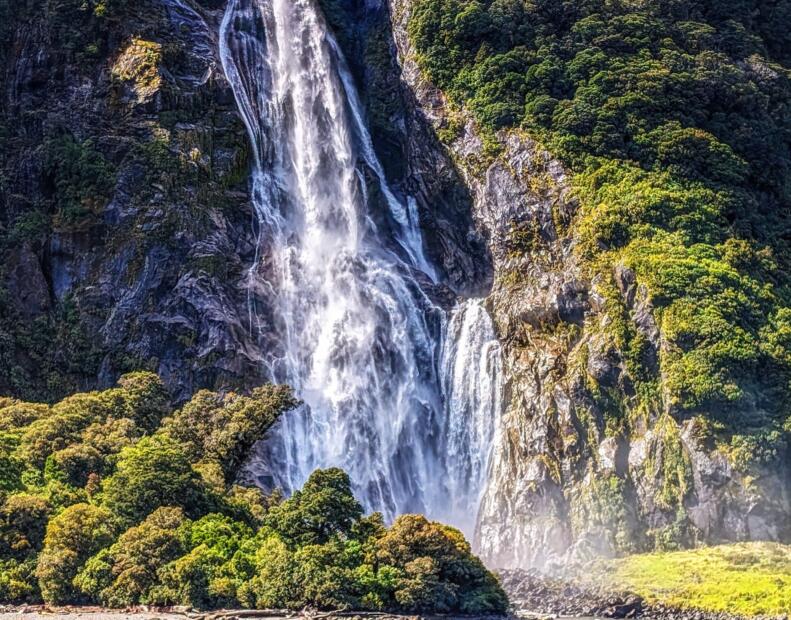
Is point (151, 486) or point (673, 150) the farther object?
point (673, 150)

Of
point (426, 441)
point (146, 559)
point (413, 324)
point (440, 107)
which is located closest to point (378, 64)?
point (440, 107)

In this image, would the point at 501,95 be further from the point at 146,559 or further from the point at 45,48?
the point at 146,559

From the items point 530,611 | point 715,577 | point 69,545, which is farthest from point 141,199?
point 715,577

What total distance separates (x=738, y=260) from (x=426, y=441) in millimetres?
20980

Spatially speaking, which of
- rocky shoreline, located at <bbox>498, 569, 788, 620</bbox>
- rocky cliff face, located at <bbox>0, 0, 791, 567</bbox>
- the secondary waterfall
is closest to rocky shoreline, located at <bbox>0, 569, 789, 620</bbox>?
rocky shoreline, located at <bbox>498, 569, 788, 620</bbox>

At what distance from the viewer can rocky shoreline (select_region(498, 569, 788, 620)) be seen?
56.7 metres

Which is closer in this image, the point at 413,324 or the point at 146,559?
the point at 146,559

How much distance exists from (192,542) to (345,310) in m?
27.4

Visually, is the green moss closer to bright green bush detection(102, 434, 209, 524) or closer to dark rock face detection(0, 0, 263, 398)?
dark rock face detection(0, 0, 263, 398)

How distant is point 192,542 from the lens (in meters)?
53.7

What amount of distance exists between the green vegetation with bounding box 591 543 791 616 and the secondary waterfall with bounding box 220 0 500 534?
1289cm

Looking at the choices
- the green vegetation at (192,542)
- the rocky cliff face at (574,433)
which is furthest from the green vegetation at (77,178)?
the rocky cliff face at (574,433)

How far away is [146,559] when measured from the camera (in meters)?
52.2

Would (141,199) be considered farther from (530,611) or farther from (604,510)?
(530,611)
